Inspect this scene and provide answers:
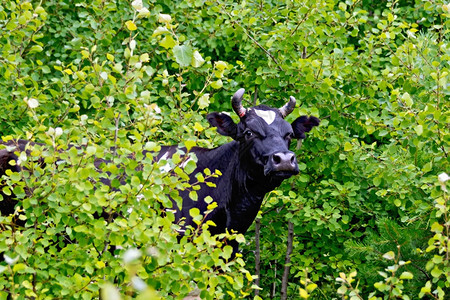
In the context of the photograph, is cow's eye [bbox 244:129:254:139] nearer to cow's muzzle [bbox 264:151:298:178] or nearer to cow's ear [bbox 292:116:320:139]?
cow's muzzle [bbox 264:151:298:178]

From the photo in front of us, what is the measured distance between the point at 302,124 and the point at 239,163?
0.89m

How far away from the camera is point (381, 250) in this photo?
674 centimetres

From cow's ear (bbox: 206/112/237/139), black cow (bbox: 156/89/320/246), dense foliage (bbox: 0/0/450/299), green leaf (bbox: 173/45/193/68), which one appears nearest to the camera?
green leaf (bbox: 173/45/193/68)

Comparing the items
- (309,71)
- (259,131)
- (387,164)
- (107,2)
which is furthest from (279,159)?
(107,2)

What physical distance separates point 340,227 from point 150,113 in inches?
151

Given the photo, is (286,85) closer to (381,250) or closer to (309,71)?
(309,71)

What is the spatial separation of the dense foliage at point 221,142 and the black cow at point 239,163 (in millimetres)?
259

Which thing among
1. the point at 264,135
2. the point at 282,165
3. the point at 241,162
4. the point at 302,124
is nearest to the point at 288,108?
the point at 302,124

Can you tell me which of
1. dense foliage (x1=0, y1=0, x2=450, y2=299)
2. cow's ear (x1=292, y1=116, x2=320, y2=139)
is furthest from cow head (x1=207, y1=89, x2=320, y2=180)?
dense foliage (x1=0, y1=0, x2=450, y2=299)

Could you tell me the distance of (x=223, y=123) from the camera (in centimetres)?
798

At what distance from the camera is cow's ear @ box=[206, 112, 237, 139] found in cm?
794

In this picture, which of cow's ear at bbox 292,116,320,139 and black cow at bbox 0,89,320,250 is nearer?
black cow at bbox 0,89,320,250

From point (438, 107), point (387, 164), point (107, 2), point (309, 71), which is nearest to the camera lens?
point (438, 107)

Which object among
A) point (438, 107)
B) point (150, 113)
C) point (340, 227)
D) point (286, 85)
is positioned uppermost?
point (150, 113)
